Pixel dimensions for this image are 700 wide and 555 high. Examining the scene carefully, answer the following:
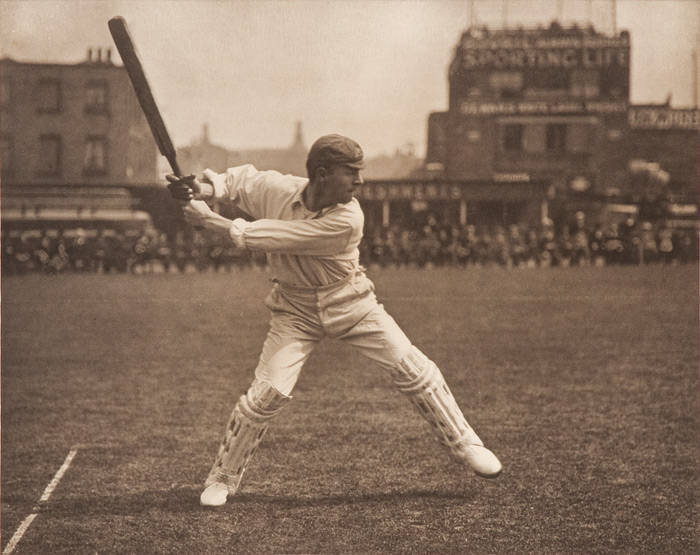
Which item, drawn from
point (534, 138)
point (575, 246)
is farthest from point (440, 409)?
point (534, 138)

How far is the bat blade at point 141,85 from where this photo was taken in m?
3.04

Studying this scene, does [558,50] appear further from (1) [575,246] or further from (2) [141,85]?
(1) [575,246]

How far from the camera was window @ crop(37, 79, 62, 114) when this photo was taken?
7.27 m

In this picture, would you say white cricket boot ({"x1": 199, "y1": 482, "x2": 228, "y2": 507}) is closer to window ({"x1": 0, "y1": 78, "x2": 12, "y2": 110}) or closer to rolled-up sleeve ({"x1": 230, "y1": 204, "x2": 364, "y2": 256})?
rolled-up sleeve ({"x1": 230, "y1": 204, "x2": 364, "y2": 256})

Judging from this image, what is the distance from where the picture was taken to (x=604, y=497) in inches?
176

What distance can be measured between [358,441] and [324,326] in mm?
2178

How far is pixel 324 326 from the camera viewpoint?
144 inches

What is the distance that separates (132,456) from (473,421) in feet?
7.94

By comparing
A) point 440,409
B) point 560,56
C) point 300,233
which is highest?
point 560,56

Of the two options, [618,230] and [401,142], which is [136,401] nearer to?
[401,142]

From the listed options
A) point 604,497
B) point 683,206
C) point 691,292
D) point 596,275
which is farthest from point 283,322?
point 683,206

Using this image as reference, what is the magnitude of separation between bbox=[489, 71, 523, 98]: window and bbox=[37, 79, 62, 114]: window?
25.3m

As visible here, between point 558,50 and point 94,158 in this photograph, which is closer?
point 94,158

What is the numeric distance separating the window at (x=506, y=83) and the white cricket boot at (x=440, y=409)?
29.1 m
